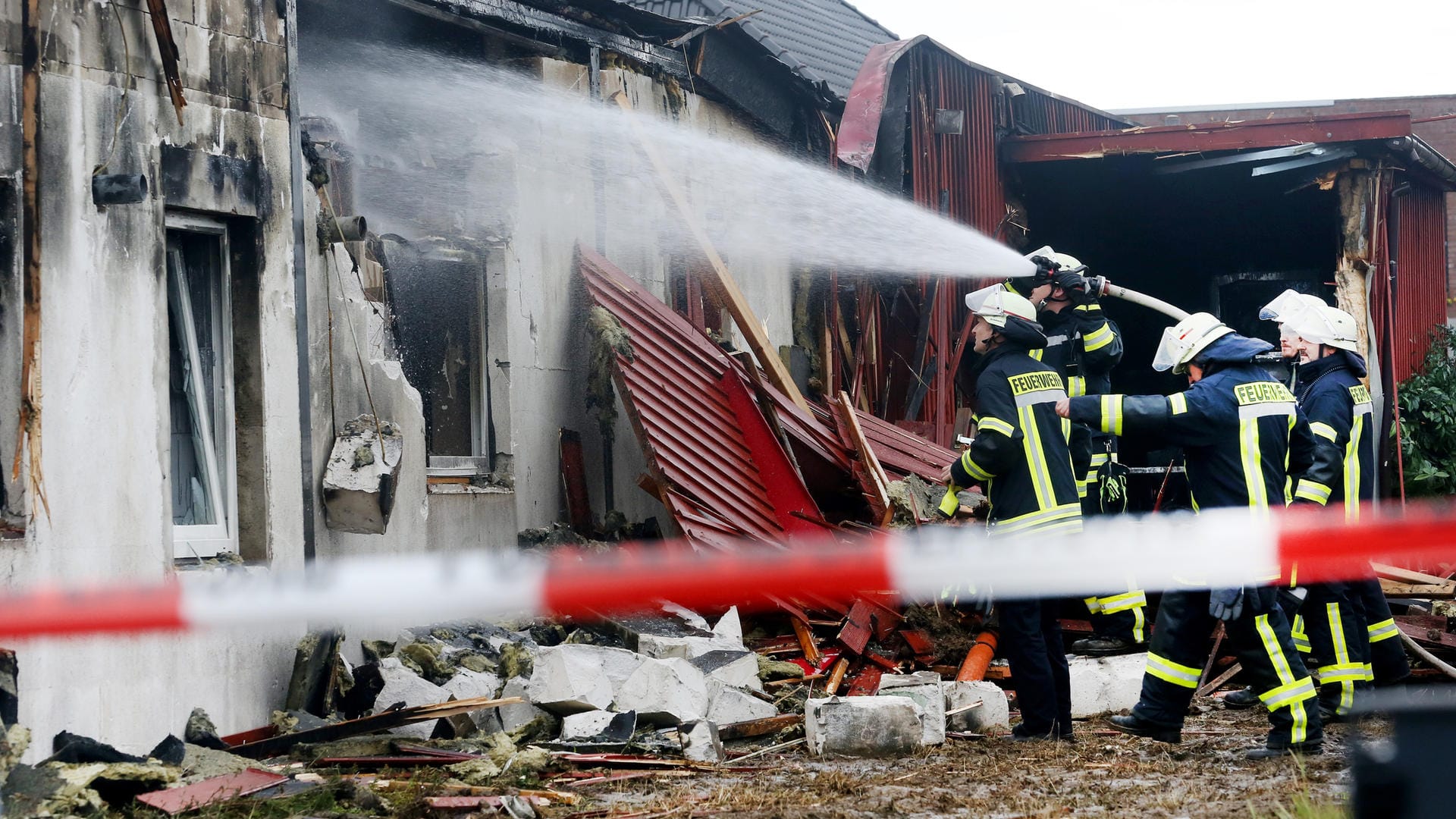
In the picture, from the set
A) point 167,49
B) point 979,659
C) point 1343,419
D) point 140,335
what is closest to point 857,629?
point 979,659

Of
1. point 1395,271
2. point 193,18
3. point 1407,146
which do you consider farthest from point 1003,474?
point 1395,271

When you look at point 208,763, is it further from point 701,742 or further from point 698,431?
point 698,431

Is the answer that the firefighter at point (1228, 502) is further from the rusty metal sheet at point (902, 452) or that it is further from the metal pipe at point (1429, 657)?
the rusty metal sheet at point (902, 452)

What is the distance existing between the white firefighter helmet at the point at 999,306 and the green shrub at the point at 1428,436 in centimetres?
801

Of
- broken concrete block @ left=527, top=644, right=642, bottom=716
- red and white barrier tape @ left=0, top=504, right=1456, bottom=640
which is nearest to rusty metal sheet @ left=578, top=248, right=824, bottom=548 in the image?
broken concrete block @ left=527, top=644, right=642, bottom=716

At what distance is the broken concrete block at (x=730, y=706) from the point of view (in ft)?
19.9

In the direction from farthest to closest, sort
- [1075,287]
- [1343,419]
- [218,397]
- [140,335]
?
[1075,287], [1343,419], [218,397], [140,335]

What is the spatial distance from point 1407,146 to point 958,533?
243 inches

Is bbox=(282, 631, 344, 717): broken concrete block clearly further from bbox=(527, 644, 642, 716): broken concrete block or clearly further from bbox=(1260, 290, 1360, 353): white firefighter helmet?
bbox=(1260, 290, 1360, 353): white firefighter helmet

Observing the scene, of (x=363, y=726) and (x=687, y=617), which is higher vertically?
(x=687, y=617)

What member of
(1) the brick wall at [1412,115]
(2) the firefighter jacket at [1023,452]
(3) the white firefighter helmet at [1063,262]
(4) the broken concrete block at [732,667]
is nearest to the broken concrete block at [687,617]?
(4) the broken concrete block at [732,667]

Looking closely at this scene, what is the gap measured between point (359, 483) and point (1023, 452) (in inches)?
114

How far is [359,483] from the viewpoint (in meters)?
6.36

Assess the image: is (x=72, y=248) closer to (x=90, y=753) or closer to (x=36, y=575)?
(x=36, y=575)
